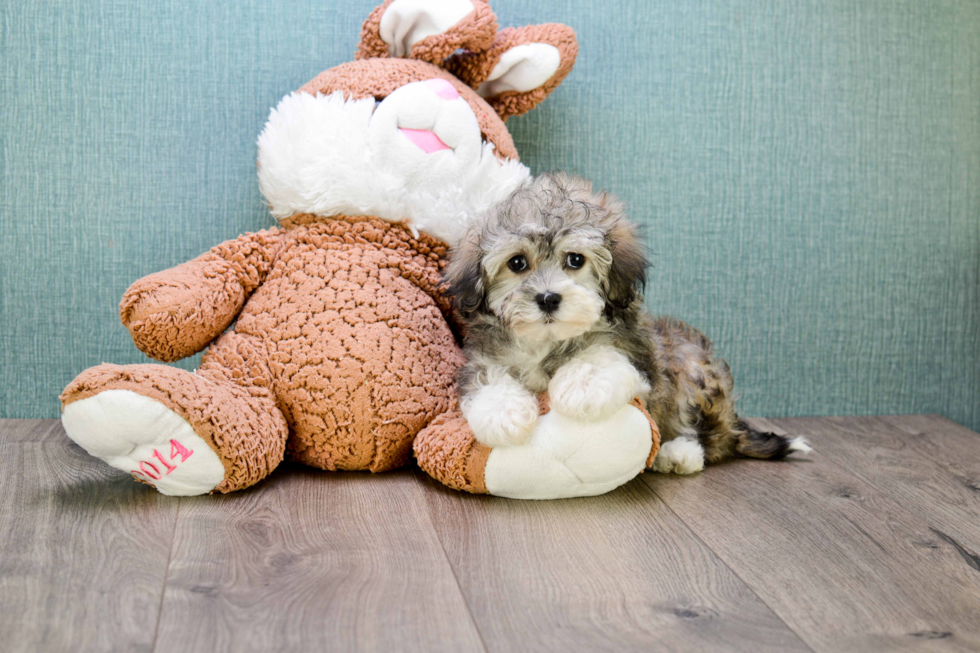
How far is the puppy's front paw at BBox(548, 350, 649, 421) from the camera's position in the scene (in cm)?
157

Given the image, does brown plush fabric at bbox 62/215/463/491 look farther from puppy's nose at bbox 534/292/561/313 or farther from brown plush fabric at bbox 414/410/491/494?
puppy's nose at bbox 534/292/561/313

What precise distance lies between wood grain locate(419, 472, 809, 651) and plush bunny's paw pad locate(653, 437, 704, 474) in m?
0.20

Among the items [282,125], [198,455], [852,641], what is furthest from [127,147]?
[852,641]

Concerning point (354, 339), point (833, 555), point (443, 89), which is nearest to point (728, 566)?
point (833, 555)

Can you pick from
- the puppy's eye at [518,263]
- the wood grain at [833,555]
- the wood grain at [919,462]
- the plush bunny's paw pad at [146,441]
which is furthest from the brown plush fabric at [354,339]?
the wood grain at [919,462]

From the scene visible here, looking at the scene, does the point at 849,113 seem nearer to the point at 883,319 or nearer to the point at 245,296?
the point at 883,319

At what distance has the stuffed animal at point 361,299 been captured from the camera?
1631 millimetres

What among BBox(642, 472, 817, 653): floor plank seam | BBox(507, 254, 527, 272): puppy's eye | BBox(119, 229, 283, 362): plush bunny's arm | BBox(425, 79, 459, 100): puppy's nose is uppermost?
BBox(425, 79, 459, 100): puppy's nose

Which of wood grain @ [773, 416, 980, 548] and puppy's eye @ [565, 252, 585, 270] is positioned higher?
puppy's eye @ [565, 252, 585, 270]

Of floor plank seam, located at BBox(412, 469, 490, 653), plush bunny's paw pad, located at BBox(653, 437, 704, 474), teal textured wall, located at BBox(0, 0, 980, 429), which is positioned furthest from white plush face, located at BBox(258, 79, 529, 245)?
plush bunny's paw pad, located at BBox(653, 437, 704, 474)

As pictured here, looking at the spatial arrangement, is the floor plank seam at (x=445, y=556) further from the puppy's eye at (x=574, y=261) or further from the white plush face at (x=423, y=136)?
the white plush face at (x=423, y=136)

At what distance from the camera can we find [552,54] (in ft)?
6.58

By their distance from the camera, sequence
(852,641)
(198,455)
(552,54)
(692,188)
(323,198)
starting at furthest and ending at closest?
1. (692,188)
2. (552,54)
3. (323,198)
4. (198,455)
5. (852,641)

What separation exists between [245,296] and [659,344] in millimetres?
940
